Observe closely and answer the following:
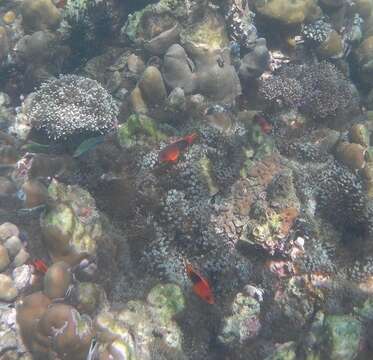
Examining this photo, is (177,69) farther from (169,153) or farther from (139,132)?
(169,153)

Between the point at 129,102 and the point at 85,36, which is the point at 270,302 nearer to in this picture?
the point at 129,102

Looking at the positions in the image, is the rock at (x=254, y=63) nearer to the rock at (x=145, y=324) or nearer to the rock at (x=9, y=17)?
the rock at (x=145, y=324)

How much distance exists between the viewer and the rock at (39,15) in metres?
7.02

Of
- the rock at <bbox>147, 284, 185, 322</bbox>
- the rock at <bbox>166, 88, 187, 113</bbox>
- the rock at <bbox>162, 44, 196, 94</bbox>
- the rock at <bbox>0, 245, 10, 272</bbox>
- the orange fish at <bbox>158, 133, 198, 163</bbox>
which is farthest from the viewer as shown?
the rock at <bbox>162, 44, 196, 94</bbox>

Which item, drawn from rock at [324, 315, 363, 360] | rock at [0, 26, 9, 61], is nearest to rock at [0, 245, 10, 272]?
rock at [324, 315, 363, 360]

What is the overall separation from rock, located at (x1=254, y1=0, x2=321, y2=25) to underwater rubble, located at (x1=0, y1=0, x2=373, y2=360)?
0.03 m

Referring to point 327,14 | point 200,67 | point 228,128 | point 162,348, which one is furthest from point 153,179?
point 327,14

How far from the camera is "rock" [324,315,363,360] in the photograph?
345 centimetres

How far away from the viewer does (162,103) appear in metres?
6.04

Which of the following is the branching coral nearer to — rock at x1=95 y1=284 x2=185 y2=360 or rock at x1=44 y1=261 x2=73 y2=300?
rock at x1=95 y1=284 x2=185 y2=360

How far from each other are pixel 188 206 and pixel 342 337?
2021 mm

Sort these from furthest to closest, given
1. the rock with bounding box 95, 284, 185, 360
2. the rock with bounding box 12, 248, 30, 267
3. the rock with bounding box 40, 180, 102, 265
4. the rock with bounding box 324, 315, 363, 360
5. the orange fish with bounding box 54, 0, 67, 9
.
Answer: the orange fish with bounding box 54, 0, 67, 9 → the rock with bounding box 12, 248, 30, 267 → the rock with bounding box 40, 180, 102, 265 → the rock with bounding box 95, 284, 185, 360 → the rock with bounding box 324, 315, 363, 360

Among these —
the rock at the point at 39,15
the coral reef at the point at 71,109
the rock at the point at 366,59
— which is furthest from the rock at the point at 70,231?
the rock at the point at 366,59

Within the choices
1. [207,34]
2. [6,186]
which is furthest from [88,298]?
[207,34]
